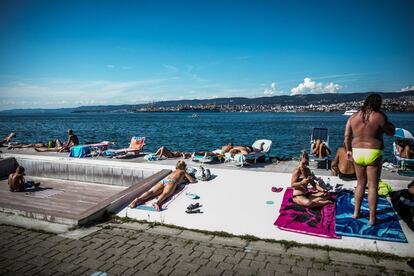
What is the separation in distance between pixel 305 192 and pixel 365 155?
1755mm

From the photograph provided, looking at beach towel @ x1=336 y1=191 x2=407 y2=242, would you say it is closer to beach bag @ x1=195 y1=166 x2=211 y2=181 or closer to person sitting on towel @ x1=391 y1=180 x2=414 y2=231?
person sitting on towel @ x1=391 y1=180 x2=414 y2=231

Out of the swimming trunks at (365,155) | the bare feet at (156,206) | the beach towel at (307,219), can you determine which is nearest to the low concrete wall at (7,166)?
the bare feet at (156,206)

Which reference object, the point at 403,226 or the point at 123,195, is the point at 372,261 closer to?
the point at 403,226

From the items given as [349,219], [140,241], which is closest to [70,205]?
[140,241]

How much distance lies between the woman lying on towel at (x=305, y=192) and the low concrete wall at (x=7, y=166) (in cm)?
1231

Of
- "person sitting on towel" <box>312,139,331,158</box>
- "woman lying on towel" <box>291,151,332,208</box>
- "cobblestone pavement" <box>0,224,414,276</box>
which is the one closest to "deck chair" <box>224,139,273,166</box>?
"person sitting on towel" <box>312,139,331,158</box>

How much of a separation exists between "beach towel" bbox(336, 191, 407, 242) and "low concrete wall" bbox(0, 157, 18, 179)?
13.3m

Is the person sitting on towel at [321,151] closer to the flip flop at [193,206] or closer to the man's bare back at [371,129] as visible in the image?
the man's bare back at [371,129]

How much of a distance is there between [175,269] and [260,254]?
4.67 feet

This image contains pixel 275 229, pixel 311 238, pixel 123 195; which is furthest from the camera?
pixel 123 195

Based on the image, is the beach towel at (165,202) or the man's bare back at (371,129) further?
the beach towel at (165,202)

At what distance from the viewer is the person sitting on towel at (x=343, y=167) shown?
26.2 ft

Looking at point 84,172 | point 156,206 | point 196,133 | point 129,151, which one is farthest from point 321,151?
point 196,133

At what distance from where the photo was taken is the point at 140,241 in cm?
534
